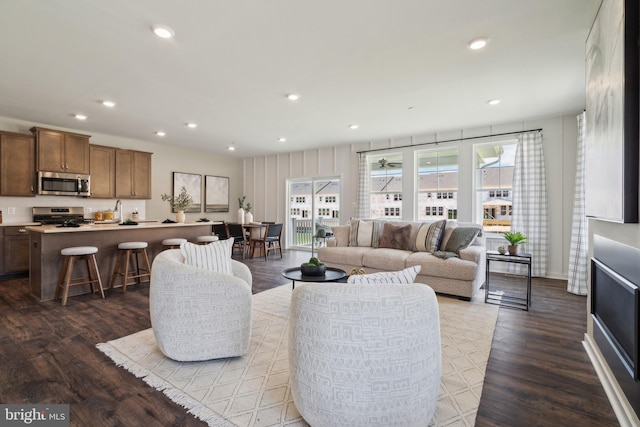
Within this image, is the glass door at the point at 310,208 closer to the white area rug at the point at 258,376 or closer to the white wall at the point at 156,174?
the white wall at the point at 156,174

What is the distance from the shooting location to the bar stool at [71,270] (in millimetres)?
3414

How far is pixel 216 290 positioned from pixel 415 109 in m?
3.80

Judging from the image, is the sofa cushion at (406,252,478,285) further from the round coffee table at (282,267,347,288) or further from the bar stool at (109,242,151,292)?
the bar stool at (109,242,151,292)

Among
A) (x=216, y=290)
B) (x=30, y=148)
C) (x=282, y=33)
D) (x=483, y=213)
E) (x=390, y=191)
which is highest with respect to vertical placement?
(x=282, y=33)

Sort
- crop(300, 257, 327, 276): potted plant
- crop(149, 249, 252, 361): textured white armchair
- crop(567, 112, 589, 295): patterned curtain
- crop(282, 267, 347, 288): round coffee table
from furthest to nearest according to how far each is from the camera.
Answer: crop(567, 112, 589, 295): patterned curtain, crop(300, 257, 327, 276): potted plant, crop(282, 267, 347, 288): round coffee table, crop(149, 249, 252, 361): textured white armchair

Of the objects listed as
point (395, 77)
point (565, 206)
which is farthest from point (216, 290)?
point (565, 206)

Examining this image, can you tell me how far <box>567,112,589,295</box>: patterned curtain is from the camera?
153 inches

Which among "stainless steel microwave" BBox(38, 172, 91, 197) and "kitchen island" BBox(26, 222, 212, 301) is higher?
"stainless steel microwave" BBox(38, 172, 91, 197)

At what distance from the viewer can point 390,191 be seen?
6.46 meters

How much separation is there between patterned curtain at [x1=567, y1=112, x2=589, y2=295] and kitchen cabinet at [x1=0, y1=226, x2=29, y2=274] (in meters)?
8.22

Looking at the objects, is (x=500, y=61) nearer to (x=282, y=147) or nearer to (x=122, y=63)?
(x=122, y=63)

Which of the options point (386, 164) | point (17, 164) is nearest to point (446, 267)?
point (386, 164)

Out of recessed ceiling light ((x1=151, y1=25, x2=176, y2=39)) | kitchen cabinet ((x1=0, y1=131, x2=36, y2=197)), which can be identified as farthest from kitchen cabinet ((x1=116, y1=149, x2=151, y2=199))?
recessed ceiling light ((x1=151, y1=25, x2=176, y2=39))

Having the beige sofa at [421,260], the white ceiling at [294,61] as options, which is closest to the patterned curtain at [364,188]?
the beige sofa at [421,260]
